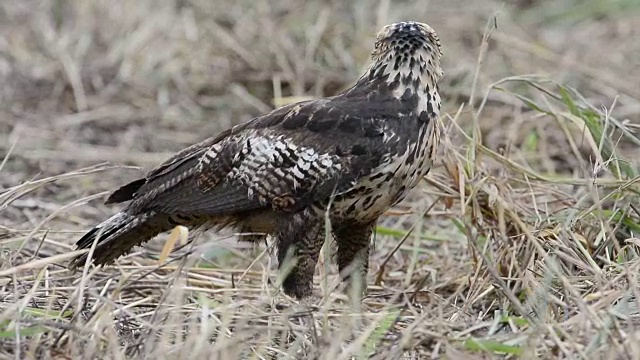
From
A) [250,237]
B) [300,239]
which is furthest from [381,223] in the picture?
[300,239]

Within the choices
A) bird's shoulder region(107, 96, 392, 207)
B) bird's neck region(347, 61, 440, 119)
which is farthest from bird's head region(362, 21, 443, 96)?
bird's shoulder region(107, 96, 392, 207)

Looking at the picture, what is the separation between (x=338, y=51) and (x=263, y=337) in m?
4.38

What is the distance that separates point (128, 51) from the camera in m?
8.23

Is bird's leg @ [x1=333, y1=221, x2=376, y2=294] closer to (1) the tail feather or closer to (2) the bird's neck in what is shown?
(2) the bird's neck

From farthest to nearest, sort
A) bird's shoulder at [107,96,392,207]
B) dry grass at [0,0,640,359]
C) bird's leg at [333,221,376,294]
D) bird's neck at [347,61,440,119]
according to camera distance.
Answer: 1. bird's leg at [333,221,376,294]
2. bird's neck at [347,61,440,119]
3. bird's shoulder at [107,96,392,207]
4. dry grass at [0,0,640,359]

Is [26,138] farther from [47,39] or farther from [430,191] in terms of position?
[430,191]

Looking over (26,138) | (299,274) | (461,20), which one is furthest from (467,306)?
(461,20)

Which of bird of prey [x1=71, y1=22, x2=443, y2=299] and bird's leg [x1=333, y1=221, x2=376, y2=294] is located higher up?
bird of prey [x1=71, y1=22, x2=443, y2=299]

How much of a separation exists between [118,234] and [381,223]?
1.82 metres

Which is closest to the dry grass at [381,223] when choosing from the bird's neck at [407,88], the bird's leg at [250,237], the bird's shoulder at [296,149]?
the bird's leg at [250,237]

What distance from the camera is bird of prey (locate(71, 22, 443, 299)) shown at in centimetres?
388

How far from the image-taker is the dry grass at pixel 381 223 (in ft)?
11.0

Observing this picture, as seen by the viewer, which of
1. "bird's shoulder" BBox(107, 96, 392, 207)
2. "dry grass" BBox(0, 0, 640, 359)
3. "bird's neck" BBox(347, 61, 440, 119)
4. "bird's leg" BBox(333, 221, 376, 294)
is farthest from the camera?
"bird's leg" BBox(333, 221, 376, 294)

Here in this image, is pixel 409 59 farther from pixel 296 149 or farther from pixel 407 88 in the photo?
pixel 296 149
